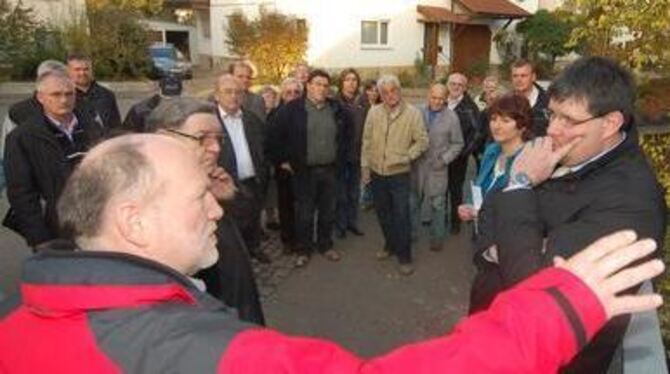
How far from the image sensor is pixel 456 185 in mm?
7785

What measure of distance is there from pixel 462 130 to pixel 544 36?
2310 cm

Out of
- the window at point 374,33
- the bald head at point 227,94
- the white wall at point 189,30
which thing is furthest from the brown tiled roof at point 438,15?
the bald head at point 227,94

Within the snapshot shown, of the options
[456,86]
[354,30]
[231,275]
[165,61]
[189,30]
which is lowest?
[231,275]

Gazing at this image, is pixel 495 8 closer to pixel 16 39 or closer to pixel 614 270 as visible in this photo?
pixel 16 39

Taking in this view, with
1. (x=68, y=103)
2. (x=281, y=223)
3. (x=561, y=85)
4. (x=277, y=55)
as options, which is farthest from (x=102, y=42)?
(x=561, y=85)

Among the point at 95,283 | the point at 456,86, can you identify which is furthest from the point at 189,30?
the point at 95,283

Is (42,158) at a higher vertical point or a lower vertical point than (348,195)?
higher

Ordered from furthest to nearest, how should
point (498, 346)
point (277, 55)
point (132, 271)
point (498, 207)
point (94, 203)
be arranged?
1. point (277, 55)
2. point (498, 207)
3. point (94, 203)
4. point (132, 271)
5. point (498, 346)

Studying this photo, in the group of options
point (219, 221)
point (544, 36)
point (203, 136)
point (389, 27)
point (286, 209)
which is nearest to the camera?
point (219, 221)

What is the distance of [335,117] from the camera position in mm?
6809

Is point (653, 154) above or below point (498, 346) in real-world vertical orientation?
below

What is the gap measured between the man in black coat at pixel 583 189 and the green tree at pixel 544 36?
26.6 m

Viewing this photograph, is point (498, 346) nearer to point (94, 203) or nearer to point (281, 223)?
point (94, 203)

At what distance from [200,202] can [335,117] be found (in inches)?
210
